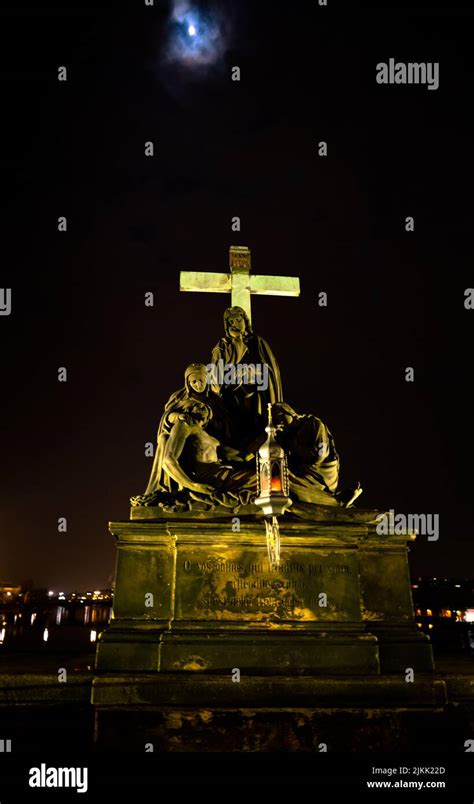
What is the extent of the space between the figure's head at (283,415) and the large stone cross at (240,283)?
8.46 feet

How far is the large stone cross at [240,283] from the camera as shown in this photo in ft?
32.7

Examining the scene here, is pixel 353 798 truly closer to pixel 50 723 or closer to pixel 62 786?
pixel 62 786

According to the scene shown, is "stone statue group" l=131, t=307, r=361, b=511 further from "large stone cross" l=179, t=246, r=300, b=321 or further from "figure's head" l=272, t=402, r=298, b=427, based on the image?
"large stone cross" l=179, t=246, r=300, b=321

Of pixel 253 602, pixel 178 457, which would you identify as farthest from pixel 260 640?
pixel 178 457

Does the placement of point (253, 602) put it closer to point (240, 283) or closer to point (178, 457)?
point (178, 457)

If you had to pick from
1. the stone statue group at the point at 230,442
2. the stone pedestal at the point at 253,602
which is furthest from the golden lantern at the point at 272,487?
the stone statue group at the point at 230,442

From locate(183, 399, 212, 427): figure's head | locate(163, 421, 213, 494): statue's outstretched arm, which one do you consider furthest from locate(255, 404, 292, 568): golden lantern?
locate(183, 399, 212, 427): figure's head

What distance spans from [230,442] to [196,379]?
0.96m

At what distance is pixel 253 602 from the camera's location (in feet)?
20.7

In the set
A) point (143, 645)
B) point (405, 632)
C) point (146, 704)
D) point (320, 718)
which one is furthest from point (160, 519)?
point (405, 632)

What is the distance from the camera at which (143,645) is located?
6.02 meters

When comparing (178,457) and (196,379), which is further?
(196,379)

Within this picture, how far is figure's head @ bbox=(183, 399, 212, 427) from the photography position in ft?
23.9

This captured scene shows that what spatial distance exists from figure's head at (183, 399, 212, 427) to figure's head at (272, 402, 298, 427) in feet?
2.91
